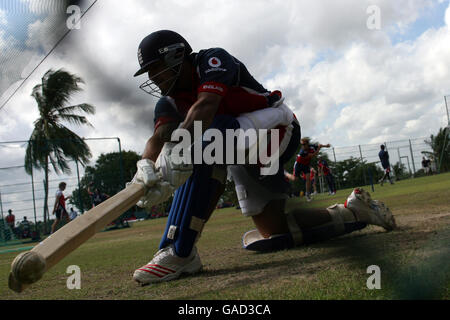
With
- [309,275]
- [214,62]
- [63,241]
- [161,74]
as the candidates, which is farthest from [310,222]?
[63,241]

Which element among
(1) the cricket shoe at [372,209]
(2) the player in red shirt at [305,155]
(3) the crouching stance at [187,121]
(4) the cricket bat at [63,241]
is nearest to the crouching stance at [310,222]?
(1) the cricket shoe at [372,209]

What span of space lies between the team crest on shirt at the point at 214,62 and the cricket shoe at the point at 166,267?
1122 millimetres

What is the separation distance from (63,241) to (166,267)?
0.81 m

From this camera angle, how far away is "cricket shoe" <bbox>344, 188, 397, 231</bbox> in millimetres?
3092

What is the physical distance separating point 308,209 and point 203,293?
1.34 m

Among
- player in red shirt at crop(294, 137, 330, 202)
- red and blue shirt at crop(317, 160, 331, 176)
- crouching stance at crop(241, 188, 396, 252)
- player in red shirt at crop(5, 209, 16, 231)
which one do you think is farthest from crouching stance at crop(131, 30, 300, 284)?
player in red shirt at crop(5, 209, 16, 231)

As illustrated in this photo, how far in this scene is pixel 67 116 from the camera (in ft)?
68.6

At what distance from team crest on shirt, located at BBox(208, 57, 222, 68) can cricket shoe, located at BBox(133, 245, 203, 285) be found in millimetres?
1122

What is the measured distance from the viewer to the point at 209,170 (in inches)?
99.6

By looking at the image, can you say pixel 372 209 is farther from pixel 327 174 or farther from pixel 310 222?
pixel 327 174

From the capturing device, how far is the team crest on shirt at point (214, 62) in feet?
8.16

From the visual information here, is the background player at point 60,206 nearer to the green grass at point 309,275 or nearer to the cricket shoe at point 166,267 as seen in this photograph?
the green grass at point 309,275

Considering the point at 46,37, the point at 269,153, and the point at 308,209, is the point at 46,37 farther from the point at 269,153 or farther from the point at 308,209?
the point at 308,209

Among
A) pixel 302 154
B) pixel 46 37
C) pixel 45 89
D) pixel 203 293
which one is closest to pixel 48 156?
pixel 45 89
